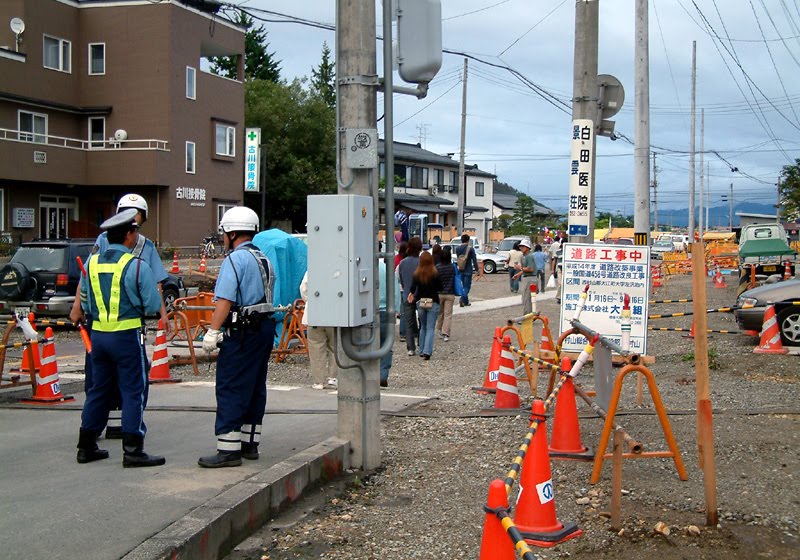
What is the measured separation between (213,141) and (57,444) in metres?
35.7

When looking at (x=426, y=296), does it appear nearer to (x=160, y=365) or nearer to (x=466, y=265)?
(x=160, y=365)

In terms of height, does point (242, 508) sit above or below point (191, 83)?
below

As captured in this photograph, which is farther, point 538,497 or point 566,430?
point 566,430

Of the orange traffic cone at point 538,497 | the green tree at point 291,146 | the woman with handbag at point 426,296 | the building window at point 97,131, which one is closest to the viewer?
the orange traffic cone at point 538,497

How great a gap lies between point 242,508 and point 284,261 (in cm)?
929

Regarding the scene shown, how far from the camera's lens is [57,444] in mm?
7242

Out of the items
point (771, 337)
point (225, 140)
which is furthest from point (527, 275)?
point (225, 140)

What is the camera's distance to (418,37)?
21.6 ft

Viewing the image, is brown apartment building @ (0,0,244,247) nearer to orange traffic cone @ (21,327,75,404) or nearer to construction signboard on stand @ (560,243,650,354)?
orange traffic cone @ (21,327,75,404)

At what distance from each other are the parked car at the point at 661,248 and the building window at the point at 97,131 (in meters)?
29.5

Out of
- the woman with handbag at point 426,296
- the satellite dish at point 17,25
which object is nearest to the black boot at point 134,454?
the woman with handbag at point 426,296

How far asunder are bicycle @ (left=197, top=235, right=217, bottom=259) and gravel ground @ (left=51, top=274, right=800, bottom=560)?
1156 inches

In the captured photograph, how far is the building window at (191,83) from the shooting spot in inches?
1541

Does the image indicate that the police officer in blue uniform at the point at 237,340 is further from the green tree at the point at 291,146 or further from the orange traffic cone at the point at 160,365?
the green tree at the point at 291,146
